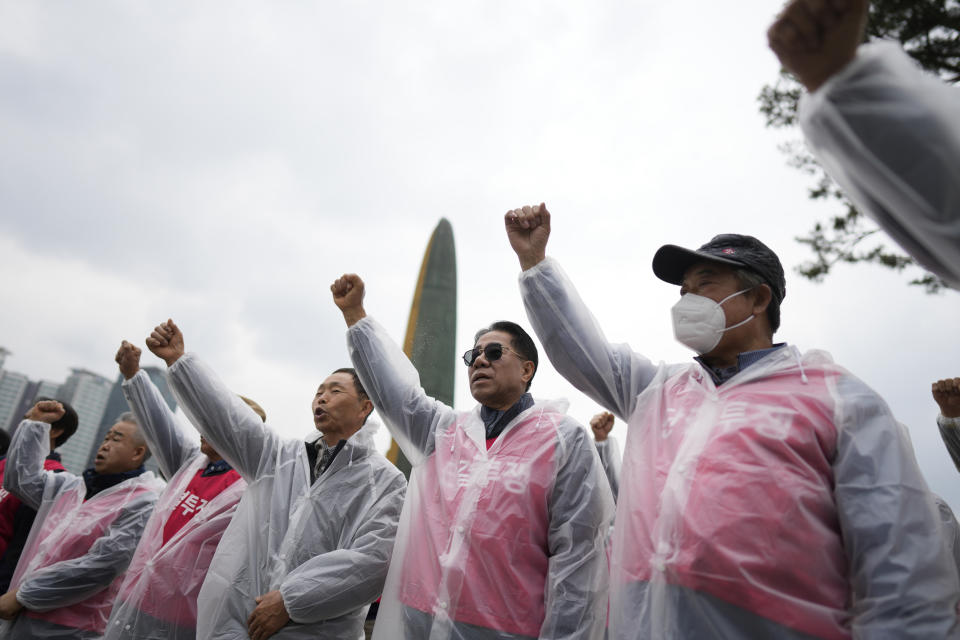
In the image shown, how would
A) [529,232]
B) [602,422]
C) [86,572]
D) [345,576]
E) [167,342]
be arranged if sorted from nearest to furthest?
[529,232], [345,576], [167,342], [86,572], [602,422]

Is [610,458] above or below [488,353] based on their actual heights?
below

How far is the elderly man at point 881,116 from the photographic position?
1.07 metres

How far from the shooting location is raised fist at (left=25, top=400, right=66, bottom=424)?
4539 mm

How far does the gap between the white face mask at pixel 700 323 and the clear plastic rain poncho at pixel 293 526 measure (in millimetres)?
1661

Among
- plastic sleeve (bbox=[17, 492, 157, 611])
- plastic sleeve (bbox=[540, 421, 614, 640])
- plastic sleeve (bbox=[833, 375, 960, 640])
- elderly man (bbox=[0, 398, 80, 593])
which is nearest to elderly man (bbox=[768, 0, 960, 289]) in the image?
plastic sleeve (bbox=[833, 375, 960, 640])

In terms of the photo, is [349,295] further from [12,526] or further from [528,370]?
[12,526]

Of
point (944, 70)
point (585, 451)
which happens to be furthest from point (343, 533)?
point (944, 70)

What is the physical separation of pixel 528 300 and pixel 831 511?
1.15 meters

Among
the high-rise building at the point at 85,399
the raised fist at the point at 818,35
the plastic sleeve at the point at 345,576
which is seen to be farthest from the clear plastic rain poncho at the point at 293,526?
the high-rise building at the point at 85,399

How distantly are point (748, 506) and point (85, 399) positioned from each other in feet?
239

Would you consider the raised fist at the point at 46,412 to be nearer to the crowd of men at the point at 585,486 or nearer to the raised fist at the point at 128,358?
the crowd of men at the point at 585,486

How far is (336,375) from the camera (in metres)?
3.38

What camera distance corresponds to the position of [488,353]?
9.09 feet

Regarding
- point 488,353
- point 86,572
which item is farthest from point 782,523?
point 86,572
